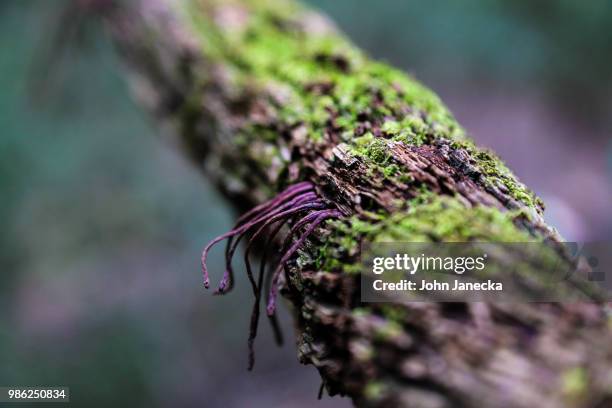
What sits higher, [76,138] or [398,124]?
[76,138]

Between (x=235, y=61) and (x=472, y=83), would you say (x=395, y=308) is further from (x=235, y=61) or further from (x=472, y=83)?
(x=472, y=83)

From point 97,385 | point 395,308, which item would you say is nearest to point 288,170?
point 395,308

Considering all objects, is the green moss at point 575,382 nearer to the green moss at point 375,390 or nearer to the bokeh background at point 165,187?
the green moss at point 375,390

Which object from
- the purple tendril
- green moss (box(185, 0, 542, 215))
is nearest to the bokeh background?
green moss (box(185, 0, 542, 215))

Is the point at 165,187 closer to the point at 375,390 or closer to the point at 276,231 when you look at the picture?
the point at 276,231

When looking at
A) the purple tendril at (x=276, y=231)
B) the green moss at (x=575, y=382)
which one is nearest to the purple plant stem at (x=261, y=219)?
the purple tendril at (x=276, y=231)
